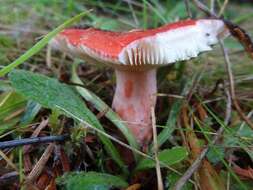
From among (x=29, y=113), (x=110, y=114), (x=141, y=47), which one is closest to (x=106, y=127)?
(x=110, y=114)

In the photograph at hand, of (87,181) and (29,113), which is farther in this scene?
(29,113)

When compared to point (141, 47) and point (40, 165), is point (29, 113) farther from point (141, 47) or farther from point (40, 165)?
point (141, 47)

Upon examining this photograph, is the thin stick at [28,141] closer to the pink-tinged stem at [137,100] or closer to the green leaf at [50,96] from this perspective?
the green leaf at [50,96]

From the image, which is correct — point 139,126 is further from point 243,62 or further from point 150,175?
point 243,62

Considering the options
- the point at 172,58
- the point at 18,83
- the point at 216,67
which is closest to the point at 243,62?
the point at 216,67

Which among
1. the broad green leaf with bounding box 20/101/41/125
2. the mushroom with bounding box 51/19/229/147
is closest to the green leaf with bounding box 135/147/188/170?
the mushroom with bounding box 51/19/229/147

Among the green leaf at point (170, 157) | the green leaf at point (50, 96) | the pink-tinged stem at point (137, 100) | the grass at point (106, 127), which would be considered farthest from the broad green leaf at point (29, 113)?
the green leaf at point (170, 157)
